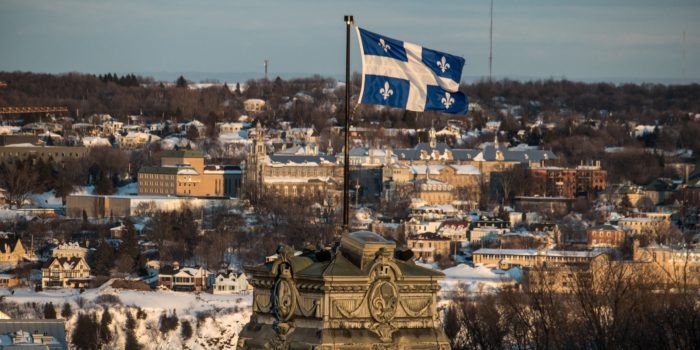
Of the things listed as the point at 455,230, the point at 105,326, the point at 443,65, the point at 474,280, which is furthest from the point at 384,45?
the point at 455,230

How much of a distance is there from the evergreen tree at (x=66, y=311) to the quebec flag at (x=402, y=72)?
50774 millimetres

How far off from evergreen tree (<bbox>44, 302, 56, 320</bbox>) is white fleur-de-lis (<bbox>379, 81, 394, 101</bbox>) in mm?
49958

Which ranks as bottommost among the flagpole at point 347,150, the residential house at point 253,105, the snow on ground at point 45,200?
the snow on ground at point 45,200

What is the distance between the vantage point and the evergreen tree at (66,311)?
2574 inches

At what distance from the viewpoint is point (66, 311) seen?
218ft

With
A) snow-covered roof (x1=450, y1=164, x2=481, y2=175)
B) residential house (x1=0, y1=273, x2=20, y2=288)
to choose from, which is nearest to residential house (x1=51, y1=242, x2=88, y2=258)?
residential house (x1=0, y1=273, x2=20, y2=288)

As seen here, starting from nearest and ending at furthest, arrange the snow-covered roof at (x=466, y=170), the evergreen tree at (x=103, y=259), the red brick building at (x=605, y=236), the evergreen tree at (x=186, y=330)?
the evergreen tree at (x=186, y=330) < the evergreen tree at (x=103, y=259) < the red brick building at (x=605, y=236) < the snow-covered roof at (x=466, y=170)

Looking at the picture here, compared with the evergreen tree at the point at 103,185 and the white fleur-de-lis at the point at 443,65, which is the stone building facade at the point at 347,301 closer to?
the white fleur-de-lis at the point at 443,65

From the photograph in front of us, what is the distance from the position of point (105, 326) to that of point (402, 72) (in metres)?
49.1

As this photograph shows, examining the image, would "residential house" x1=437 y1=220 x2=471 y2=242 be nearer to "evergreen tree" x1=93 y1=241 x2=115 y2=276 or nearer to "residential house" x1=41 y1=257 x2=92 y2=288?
"evergreen tree" x1=93 y1=241 x2=115 y2=276

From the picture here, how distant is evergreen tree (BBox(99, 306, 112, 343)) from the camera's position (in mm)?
60559

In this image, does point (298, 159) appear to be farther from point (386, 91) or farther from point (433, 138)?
point (386, 91)

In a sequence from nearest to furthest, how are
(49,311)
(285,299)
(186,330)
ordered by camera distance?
(285,299) < (186,330) < (49,311)

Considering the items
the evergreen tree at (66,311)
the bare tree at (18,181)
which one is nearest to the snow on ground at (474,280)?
the evergreen tree at (66,311)
